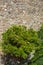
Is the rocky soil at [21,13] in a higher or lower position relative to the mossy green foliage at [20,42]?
lower

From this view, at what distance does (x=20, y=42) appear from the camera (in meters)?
5.88

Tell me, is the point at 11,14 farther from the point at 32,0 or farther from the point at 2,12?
the point at 32,0

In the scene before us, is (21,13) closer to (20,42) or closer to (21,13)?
(21,13)

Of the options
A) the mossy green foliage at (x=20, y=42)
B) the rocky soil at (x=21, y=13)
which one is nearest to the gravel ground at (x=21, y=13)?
the rocky soil at (x=21, y=13)

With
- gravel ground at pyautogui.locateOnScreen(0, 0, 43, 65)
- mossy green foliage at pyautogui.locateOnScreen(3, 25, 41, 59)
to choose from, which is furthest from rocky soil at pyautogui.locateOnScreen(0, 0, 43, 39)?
mossy green foliage at pyautogui.locateOnScreen(3, 25, 41, 59)

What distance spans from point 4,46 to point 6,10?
242cm

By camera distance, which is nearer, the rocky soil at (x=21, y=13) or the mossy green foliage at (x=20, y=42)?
the mossy green foliage at (x=20, y=42)

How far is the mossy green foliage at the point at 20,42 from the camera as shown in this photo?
227 inches

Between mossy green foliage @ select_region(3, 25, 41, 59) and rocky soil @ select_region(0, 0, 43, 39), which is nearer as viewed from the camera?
mossy green foliage @ select_region(3, 25, 41, 59)

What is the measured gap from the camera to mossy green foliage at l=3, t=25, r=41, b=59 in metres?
5.77

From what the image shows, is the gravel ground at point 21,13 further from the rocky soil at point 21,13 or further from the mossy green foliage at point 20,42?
the mossy green foliage at point 20,42

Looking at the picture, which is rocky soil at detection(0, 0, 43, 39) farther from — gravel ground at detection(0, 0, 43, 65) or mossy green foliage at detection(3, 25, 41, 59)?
mossy green foliage at detection(3, 25, 41, 59)

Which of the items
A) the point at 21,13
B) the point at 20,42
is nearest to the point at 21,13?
the point at 21,13

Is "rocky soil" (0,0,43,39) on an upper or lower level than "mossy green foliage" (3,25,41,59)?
lower
